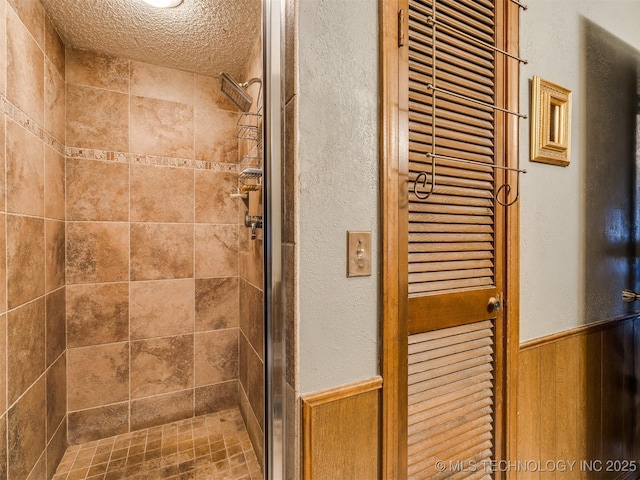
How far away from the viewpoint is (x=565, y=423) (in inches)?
46.6

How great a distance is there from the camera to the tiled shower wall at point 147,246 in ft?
5.60

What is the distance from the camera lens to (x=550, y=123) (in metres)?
1.15

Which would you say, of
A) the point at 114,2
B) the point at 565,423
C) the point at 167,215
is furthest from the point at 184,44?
the point at 565,423

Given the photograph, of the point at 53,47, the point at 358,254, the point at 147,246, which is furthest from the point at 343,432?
the point at 53,47

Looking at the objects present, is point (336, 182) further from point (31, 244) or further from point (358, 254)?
point (31, 244)

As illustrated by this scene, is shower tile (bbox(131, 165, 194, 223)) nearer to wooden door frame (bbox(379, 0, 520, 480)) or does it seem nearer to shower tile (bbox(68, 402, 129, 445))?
shower tile (bbox(68, 402, 129, 445))

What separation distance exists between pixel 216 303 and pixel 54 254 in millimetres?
870

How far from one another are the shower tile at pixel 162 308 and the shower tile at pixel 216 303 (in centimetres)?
5

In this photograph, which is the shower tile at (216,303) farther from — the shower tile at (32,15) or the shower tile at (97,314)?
the shower tile at (32,15)

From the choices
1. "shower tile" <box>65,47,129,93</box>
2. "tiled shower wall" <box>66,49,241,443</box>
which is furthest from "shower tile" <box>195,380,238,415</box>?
"shower tile" <box>65,47,129,93</box>

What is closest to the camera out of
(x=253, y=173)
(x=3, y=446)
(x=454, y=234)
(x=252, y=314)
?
(x=454, y=234)

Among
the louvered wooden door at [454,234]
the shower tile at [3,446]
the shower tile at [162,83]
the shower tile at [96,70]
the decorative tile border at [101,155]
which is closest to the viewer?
the louvered wooden door at [454,234]

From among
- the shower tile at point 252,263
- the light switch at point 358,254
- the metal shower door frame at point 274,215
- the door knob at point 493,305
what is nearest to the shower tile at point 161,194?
the shower tile at point 252,263

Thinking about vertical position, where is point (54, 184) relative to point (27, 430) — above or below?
above
